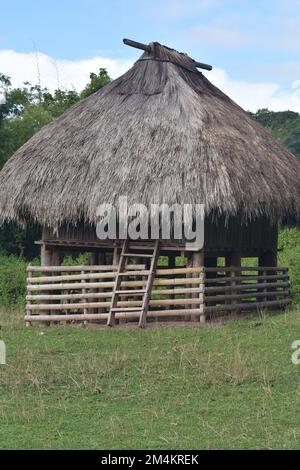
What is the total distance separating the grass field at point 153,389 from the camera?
7984 millimetres

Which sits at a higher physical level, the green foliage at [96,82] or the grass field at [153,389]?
the green foliage at [96,82]

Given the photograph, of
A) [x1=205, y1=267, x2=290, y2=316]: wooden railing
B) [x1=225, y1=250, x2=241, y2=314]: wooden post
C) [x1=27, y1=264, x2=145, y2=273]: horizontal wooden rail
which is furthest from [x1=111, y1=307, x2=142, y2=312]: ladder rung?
[x1=225, y1=250, x2=241, y2=314]: wooden post

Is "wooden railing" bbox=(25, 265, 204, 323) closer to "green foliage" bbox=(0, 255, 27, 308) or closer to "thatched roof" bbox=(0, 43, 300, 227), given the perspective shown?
"thatched roof" bbox=(0, 43, 300, 227)

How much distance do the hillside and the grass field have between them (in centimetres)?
2954

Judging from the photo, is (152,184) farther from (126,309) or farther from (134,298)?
(134,298)

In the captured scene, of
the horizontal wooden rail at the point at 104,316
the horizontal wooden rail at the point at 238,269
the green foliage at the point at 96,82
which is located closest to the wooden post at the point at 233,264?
the horizontal wooden rail at the point at 238,269

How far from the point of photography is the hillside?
4322 cm

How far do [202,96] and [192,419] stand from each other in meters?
10.3

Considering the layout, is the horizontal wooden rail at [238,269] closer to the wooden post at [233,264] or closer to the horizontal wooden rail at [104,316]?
the wooden post at [233,264]

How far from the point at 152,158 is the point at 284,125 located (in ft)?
105

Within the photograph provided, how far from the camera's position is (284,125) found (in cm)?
4697

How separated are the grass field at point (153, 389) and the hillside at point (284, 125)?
96.9 feet

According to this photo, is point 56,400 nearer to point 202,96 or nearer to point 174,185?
point 174,185

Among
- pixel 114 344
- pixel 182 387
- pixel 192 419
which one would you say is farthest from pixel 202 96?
pixel 192 419
